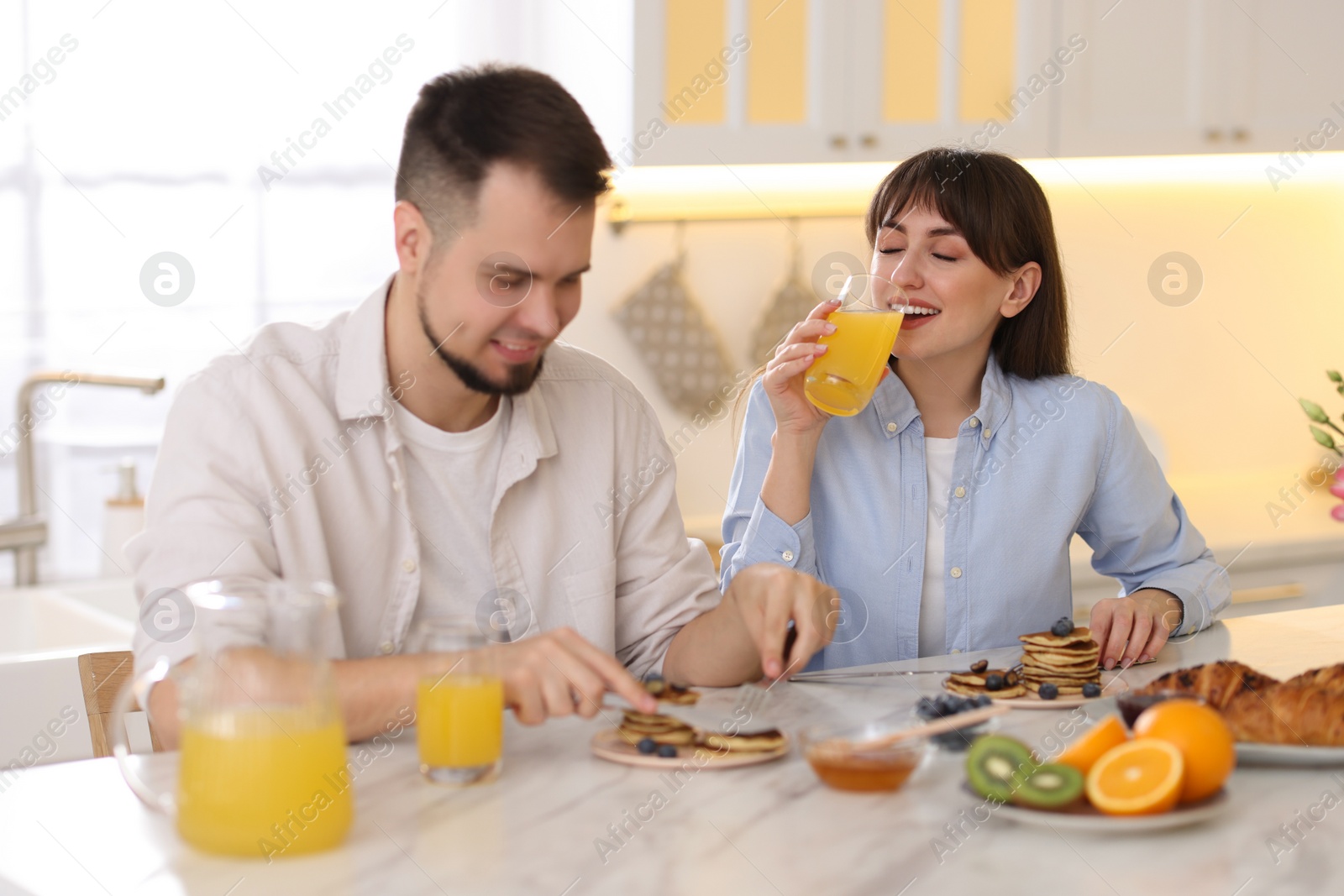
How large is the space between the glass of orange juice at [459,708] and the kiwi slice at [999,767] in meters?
0.41

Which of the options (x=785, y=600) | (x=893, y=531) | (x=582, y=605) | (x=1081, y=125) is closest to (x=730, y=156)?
(x=1081, y=125)

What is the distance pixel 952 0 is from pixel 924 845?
7.97 feet

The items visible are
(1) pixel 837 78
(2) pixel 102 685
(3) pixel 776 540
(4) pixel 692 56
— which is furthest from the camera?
(1) pixel 837 78

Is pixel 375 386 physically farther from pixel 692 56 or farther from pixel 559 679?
pixel 692 56

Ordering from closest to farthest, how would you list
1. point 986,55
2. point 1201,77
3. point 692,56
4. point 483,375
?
point 483,375 → point 692,56 → point 986,55 → point 1201,77

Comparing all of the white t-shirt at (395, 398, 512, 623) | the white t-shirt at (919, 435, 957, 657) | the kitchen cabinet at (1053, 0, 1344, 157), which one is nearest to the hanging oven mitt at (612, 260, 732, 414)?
the kitchen cabinet at (1053, 0, 1344, 157)

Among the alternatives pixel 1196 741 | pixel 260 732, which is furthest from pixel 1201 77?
pixel 260 732

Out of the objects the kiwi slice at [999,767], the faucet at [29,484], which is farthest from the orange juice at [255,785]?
the faucet at [29,484]

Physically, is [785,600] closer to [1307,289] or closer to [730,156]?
[730,156]

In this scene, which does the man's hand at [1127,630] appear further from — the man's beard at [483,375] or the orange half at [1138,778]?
the man's beard at [483,375]

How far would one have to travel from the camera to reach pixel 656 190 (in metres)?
3.18

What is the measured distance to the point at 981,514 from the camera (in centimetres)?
198

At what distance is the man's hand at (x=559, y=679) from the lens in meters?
1.24

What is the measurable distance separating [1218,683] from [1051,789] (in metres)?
0.32
